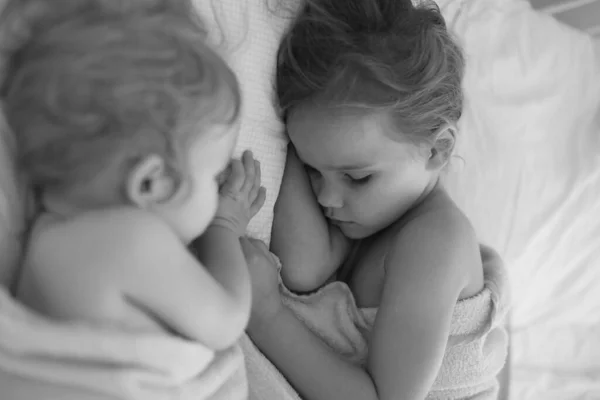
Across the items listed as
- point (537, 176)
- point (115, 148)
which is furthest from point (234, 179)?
point (537, 176)

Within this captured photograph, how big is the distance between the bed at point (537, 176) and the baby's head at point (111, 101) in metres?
0.73

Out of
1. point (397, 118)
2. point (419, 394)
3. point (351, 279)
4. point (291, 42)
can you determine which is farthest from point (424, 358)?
point (291, 42)

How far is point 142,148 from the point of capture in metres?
0.54

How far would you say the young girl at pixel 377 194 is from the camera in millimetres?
797

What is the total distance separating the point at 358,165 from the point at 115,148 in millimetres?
381

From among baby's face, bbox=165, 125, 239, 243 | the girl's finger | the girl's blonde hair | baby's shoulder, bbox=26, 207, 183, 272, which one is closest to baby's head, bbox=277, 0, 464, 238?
the girl's blonde hair

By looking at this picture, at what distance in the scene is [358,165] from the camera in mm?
826

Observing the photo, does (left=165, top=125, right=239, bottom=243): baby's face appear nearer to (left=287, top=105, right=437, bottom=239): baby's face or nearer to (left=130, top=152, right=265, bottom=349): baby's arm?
(left=130, top=152, right=265, bottom=349): baby's arm

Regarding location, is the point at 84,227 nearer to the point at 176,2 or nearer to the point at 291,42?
the point at 176,2

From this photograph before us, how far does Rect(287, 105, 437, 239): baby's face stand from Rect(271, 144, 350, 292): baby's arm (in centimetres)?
2

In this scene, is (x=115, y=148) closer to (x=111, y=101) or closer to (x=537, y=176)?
(x=111, y=101)

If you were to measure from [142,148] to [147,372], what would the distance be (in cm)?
21

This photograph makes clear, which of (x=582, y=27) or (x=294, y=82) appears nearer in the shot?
(x=294, y=82)

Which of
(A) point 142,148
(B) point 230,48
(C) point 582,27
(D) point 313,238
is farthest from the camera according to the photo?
(C) point 582,27
